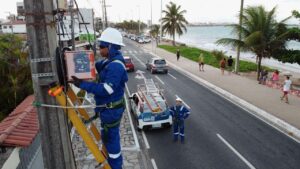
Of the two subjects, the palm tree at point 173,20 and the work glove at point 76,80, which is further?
the palm tree at point 173,20

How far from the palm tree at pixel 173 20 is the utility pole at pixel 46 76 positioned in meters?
59.4

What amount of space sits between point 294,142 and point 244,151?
258 centimetres

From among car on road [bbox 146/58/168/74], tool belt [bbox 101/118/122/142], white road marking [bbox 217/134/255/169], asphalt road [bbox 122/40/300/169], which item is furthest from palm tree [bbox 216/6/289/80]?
tool belt [bbox 101/118/122/142]

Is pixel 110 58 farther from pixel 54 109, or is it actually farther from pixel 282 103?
pixel 282 103

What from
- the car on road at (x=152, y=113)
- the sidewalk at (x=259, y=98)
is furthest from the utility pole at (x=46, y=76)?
the sidewalk at (x=259, y=98)

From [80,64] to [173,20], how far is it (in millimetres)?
59504

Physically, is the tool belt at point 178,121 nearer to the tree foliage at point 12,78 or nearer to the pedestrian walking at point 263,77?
the tree foliage at point 12,78

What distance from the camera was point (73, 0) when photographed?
4316 millimetres

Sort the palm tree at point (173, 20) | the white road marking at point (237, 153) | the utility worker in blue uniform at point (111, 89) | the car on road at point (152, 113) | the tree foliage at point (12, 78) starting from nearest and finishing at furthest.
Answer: the utility worker in blue uniform at point (111, 89), the white road marking at point (237, 153), the tree foliage at point (12, 78), the car on road at point (152, 113), the palm tree at point (173, 20)

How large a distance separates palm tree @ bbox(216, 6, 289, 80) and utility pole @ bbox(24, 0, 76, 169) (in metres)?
22.4

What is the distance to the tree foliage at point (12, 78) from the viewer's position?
39.9 ft

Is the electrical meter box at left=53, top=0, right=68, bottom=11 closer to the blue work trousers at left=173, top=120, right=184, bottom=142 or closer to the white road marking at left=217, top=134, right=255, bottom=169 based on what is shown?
the white road marking at left=217, top=134, right=255, bottom=169

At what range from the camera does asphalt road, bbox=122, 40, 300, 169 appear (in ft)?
35.1

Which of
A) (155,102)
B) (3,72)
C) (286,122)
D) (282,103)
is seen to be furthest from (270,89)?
(3,72)
